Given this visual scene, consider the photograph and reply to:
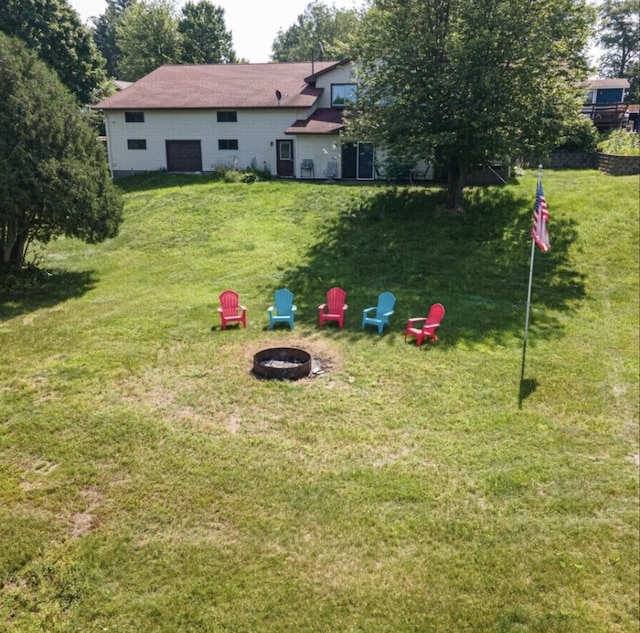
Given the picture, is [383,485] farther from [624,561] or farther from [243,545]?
[624,561]

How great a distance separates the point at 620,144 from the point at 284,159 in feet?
51.3

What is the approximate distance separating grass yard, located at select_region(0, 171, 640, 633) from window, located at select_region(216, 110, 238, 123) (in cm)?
1437

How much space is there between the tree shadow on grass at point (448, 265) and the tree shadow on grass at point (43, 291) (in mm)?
5889

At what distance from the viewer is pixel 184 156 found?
2719cm

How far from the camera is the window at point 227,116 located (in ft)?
85.9

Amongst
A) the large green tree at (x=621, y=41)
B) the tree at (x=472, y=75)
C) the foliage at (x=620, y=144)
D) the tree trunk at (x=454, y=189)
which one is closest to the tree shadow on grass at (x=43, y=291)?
the tree at (x=472, y=75)

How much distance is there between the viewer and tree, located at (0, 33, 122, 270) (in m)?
13.5

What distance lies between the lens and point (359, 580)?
521cm

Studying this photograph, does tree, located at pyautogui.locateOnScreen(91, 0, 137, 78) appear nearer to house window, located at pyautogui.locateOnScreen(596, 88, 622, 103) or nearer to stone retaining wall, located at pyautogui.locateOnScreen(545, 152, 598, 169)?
house window, located at pyautogui.locateOnScreen(596, 88, 622, 103)

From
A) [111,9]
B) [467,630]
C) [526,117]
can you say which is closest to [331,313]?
[467,630]

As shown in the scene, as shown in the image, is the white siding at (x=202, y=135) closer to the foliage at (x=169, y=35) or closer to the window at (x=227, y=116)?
the window at (x=227, y=116)

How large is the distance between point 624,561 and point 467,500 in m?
1.64

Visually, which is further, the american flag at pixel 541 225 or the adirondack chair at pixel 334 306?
the adirondack chair at pixel 334 306

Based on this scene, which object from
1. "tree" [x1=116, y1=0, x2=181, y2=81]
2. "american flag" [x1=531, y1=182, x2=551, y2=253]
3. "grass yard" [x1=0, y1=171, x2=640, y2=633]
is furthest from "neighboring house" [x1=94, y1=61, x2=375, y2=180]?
"tree" [x1=116, y1=0, x2=181, y2=81]
